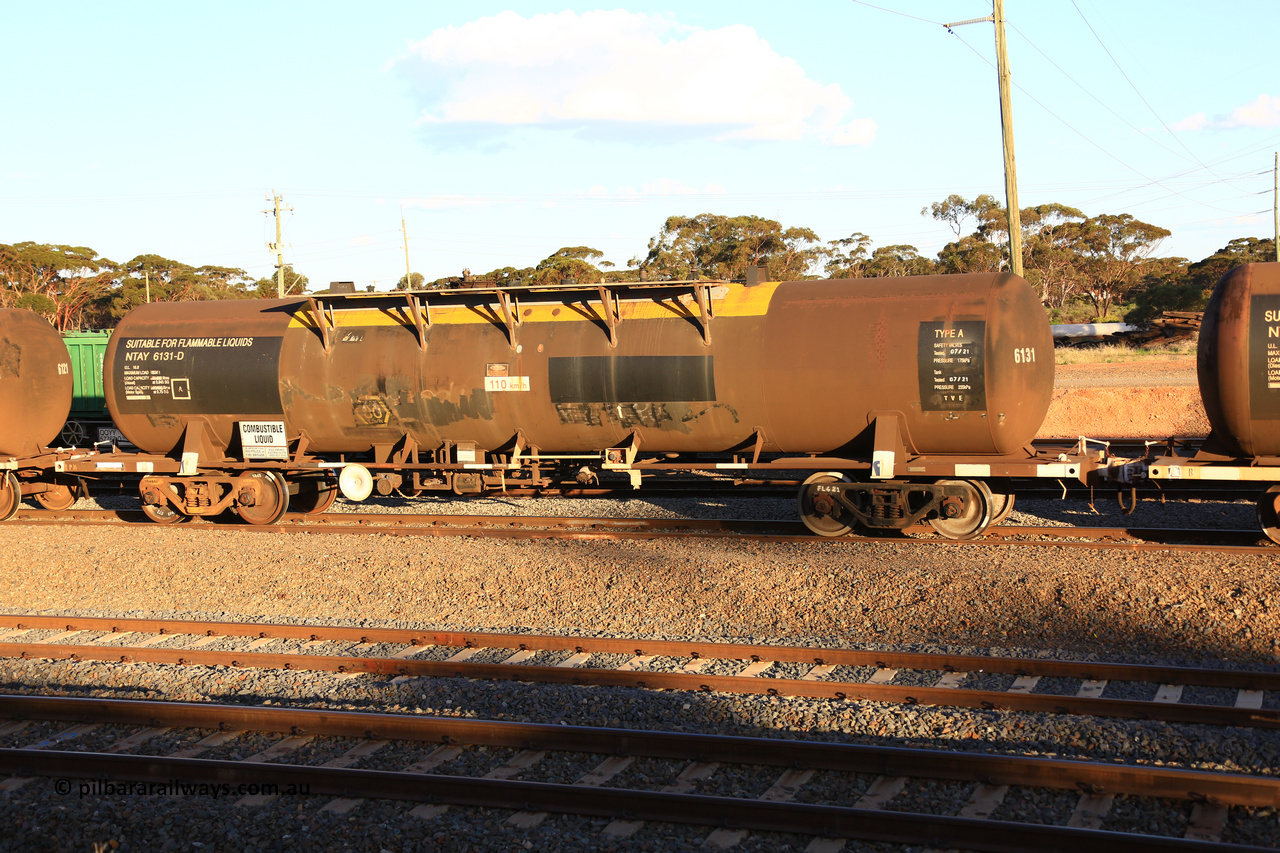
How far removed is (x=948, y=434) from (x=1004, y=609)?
117 inches

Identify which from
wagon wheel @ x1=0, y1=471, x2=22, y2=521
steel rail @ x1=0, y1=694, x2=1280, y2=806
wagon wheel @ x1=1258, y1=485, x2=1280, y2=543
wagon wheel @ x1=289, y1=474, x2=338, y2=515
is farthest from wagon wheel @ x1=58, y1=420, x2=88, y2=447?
wagon wheel @ x1=1258, y1=485, x2=1280, y2=543

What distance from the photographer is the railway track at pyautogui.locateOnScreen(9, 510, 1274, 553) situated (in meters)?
11.0

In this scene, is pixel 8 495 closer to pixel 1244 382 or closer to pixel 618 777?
pixel 618 777

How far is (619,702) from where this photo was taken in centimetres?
676

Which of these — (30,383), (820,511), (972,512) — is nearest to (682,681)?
(820,511)

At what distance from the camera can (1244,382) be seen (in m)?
10.0

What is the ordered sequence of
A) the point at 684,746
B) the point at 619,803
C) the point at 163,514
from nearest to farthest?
the point at 619,803 → the point at 684,746 → the point at 163,514

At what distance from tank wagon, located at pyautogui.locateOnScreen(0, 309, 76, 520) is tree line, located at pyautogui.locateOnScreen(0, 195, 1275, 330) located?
32207 millimetres

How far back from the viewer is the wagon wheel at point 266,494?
13.8m

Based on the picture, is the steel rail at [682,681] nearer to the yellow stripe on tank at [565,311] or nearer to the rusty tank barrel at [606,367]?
the rusty tank barrel at [606,367]

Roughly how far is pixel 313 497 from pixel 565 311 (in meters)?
5.93

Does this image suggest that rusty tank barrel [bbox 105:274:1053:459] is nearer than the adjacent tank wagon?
No

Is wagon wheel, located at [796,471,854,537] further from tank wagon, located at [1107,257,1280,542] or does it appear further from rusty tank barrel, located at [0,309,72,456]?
rusty tank barrel, located at [0,309,72,456]

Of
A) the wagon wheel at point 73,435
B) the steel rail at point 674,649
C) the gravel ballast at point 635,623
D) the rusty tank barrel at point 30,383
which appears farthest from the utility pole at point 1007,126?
the wagon wheel at point 73,435
